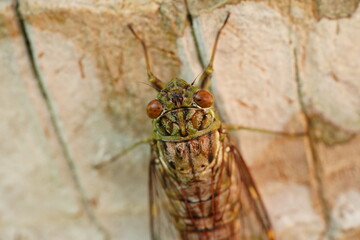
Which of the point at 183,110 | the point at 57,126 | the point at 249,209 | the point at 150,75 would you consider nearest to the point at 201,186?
the point at 183,110

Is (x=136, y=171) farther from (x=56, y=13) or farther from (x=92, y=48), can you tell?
(x=56, y=13)

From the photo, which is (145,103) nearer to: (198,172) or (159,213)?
(198,172)

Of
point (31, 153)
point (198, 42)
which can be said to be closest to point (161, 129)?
point (198, 42)

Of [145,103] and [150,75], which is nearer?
[150,75]

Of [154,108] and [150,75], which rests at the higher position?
[150,75]

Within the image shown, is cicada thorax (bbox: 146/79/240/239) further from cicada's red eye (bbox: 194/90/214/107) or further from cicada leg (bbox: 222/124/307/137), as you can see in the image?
cicada leg (bbox: 222/124/307/137)

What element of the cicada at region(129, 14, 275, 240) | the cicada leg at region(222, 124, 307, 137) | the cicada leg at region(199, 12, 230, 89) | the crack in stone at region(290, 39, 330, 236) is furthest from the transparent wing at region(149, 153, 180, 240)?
the crack in stone at region(290, 39, 330, 236)
